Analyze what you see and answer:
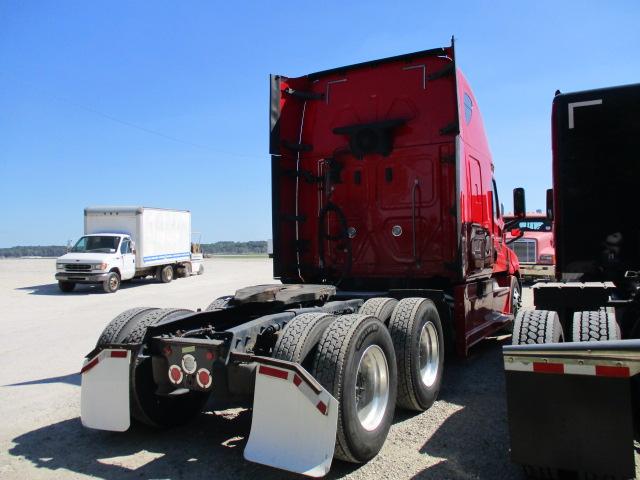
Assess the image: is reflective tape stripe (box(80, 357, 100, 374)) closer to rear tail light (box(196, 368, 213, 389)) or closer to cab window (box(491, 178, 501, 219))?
rear tail light (box(196, 368, 213, 389))

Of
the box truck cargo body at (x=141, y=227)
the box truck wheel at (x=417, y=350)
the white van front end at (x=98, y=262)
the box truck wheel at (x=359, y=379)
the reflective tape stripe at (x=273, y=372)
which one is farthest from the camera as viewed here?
the box truck cargo body at (x=141, y=227)

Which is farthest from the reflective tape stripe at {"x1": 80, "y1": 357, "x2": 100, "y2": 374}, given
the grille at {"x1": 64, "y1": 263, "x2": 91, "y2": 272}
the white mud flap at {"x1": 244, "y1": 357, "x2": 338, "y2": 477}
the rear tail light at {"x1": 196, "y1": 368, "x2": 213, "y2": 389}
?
the grille at {"x1": 64, "y1": 263, "x2": 91, "y2": 272}

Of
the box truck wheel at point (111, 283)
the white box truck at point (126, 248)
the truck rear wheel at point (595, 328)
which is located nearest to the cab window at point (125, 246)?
the white box truck at point (126, 248)

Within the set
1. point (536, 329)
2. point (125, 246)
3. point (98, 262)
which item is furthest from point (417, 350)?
point (125, 246)

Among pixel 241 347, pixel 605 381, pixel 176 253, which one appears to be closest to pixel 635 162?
pixel 605 381

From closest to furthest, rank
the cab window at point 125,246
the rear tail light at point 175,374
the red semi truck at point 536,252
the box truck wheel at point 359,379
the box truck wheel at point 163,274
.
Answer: the box truck wheel at point 359,379 → the rear tail light at point 175,374 → the red semi truck at point 536,252 → the cab window at point 125,246 → the box truck wheel at point 163,274

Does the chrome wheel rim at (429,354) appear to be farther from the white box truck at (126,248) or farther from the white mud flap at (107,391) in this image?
the white box truck at (126,248)

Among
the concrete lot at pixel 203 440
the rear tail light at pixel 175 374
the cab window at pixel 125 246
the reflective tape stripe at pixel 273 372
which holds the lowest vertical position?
the concrete lot at pixel 203 440

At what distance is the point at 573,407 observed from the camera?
9.77ft

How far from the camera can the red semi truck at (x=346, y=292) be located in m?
3.63

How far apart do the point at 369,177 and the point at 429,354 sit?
253 centimetres

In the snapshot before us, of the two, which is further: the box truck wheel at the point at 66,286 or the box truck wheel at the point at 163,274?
the box truck wheel at the point at 163,274

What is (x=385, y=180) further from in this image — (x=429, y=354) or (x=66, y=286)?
(x=66, y=286)

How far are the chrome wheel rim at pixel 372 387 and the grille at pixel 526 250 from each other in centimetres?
1416
